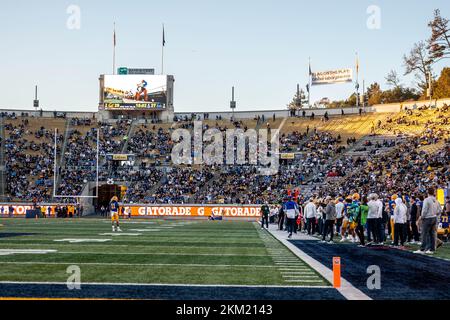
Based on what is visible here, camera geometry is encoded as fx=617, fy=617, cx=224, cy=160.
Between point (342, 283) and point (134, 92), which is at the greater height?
point (134, 92)

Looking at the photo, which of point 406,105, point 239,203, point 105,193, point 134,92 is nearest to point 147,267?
point 239,203

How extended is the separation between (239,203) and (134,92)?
26075mm

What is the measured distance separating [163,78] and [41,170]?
19750 millimetres

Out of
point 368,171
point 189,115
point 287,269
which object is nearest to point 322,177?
point 368,171

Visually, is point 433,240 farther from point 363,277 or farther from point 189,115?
point 189,115

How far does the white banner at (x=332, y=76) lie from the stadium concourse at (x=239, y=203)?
7.32 metres

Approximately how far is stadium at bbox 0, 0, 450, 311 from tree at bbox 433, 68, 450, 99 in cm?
26

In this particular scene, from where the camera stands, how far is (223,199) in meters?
53.0

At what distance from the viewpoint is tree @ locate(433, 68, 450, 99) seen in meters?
76.5

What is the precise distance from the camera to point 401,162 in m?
46.8

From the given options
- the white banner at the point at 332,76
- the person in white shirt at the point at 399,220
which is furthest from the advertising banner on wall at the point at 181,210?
the person in white shirt at the point at 399,220

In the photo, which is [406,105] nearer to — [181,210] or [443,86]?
[443,86]

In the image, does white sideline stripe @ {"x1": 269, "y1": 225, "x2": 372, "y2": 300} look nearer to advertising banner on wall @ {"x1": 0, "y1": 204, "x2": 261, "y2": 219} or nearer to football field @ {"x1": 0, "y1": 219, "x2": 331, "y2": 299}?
football field @ {"x1": 0, "y1": 219, "x2": 331, "y2": 299}

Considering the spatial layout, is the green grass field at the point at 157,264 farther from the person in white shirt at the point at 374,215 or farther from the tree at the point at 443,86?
the tree at the point at 443,86
